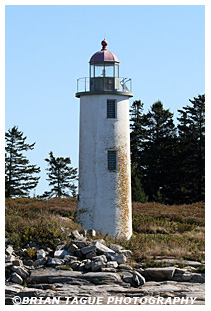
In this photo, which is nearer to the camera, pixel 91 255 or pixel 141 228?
pixel 91 255

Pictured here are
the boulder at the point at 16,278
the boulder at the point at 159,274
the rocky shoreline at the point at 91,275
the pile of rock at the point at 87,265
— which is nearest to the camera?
the rocky shoreline at the point at 91,275

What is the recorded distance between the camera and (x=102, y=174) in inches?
1005

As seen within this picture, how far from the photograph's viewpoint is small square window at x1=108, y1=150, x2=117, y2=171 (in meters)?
25.6

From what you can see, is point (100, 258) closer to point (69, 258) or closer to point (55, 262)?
point (69, 258)

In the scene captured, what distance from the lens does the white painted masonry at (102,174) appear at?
2545cm

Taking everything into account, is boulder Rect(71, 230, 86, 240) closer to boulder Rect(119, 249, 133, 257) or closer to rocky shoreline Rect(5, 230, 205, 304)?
rocky shoreline Rect(5, 230, 205, 304)

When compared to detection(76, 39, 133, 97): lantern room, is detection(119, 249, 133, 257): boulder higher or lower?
lower

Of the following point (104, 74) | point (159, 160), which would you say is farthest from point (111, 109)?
point (159, 160)

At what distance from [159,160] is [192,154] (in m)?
2.46

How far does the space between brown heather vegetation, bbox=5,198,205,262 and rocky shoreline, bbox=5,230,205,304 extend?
24.8 inches

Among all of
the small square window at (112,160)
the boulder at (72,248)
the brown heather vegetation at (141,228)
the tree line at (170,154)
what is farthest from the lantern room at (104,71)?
the tree line at (170,154)

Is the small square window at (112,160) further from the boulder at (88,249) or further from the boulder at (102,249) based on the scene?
the boulder at (88,249)

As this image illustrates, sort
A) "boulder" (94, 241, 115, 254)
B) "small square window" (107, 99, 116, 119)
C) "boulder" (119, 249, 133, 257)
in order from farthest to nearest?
"small square window" (107, 99, 116, 119) → "boulder" (119, 249, 133, 257) → "boulder" (94, 241, 115, 254)

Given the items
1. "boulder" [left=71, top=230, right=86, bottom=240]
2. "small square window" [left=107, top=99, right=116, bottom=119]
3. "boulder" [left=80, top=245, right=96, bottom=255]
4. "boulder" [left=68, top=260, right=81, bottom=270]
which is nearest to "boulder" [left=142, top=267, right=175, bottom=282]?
"boulder" [left=80, top=245, right=96, bottom=255]
